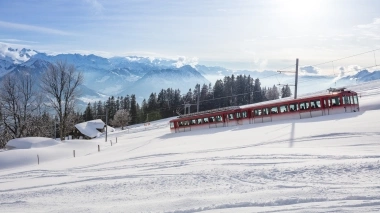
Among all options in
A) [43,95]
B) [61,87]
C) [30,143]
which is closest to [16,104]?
[43,95]

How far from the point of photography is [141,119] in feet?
327

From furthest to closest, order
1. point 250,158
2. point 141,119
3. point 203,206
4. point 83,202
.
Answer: point 141,119
point 250,158
point 83,202
point 203,206

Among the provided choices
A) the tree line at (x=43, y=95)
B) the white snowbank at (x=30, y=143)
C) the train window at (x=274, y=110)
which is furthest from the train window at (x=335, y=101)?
the tree line at (x=43, y=95)

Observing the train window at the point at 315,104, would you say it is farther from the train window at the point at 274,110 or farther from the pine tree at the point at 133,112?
the pine tree at the point at 133,112

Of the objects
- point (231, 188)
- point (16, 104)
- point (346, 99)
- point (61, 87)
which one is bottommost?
point (231, 188)

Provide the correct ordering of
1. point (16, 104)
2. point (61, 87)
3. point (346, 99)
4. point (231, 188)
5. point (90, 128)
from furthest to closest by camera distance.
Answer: point (90, 128) < point (16, 104) < point (61, 87) < point (346, 99) < point (231, 188)

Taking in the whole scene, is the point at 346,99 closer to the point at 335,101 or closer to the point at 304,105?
the point at 335,101

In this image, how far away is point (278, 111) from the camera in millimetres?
33625

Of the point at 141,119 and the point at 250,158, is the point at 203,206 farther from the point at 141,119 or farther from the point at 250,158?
the point at 141,119

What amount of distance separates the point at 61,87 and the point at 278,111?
97.1ft

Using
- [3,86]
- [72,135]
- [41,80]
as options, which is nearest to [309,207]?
[41,80]

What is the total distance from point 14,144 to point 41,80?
1293 centimetres

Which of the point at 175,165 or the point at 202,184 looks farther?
the point at 175,165

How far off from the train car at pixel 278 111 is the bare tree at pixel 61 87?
1536cm
